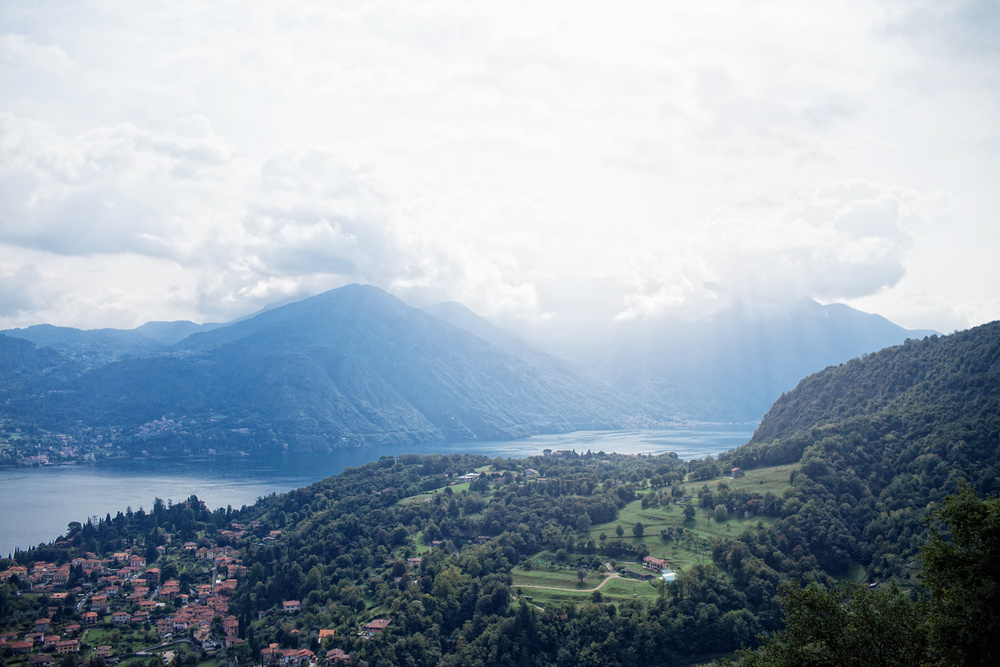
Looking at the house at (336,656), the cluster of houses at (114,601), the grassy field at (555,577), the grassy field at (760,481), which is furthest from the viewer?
the grassy field at (760,481)

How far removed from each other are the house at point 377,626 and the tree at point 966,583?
113ft

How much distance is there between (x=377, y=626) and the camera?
4166 centimetres

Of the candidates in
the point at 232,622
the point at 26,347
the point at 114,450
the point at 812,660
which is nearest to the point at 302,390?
the point at 114,450

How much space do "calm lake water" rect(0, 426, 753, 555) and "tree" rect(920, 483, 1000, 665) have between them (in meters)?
79.4

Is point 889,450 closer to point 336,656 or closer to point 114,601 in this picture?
point 336,656

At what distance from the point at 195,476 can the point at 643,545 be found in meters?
95.9

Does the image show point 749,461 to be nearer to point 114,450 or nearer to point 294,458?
point 294,458

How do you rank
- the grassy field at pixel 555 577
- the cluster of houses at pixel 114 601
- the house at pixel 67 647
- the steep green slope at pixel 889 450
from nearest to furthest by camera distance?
the house at pixel 67 647
the cluster of houses at pixel 114 601
the steep green slope at pixel 889 450
the grassy field at pixel 555 577

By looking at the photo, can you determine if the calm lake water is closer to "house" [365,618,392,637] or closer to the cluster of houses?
the cluster of houses

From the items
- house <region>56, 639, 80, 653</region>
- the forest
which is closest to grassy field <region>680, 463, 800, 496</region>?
the forest

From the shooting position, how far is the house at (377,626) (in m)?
41.2

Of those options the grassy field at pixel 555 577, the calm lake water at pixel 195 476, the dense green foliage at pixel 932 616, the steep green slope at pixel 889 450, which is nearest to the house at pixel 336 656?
the grassy field at pixel 555 577

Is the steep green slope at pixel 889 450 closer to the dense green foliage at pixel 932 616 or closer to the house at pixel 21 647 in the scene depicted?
the dense green foliage at pixel 932 616

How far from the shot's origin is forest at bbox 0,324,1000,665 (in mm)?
37719
